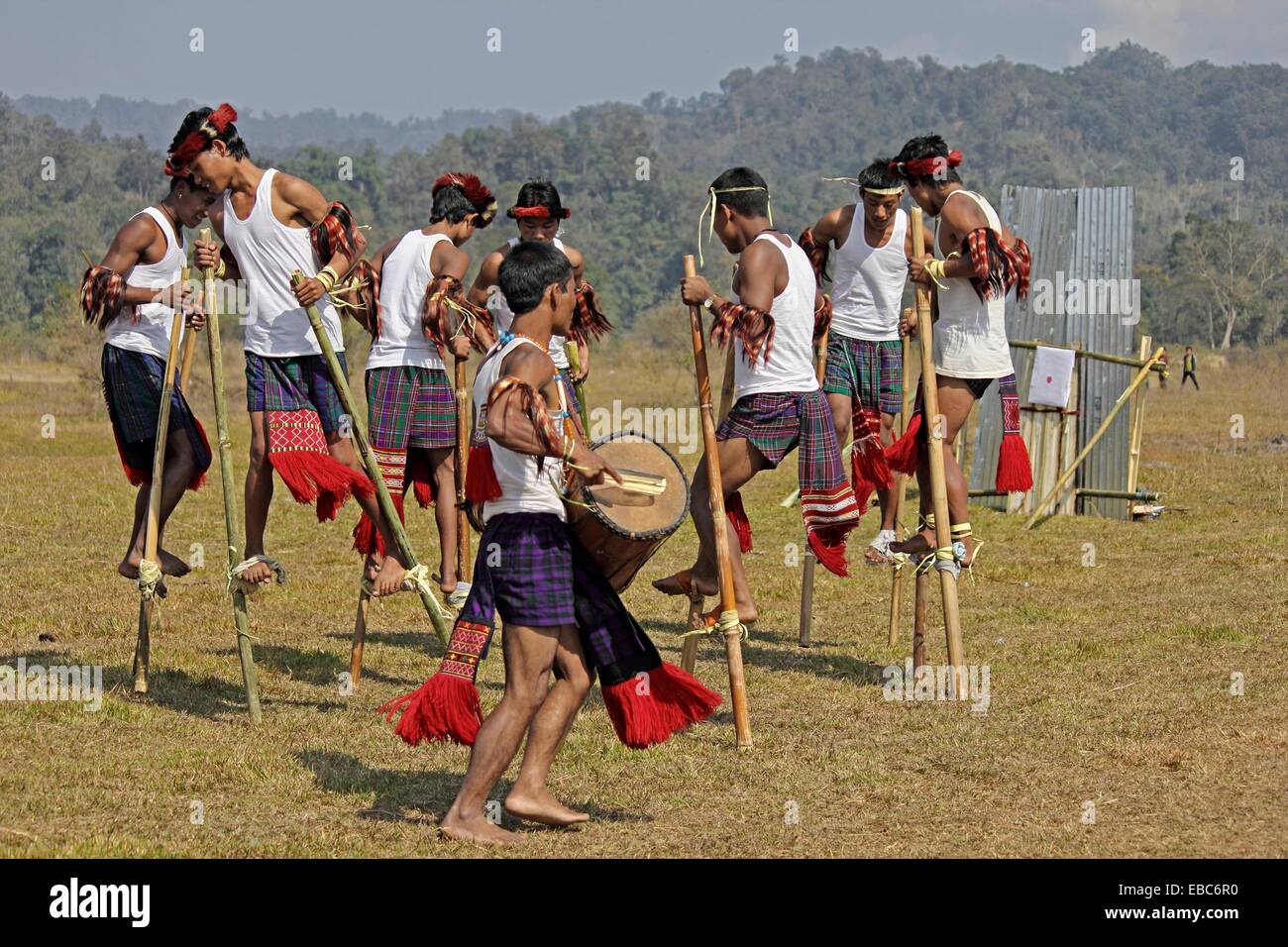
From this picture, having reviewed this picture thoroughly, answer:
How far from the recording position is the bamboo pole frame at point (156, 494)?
310 inches

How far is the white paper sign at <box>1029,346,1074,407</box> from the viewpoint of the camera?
15383mm

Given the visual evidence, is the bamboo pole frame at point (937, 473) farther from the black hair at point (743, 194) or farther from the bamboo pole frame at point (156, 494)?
the bamboo pole frame at point (156, 494)

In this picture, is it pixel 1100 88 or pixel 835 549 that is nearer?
pixel 835 549

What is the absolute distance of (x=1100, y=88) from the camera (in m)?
169

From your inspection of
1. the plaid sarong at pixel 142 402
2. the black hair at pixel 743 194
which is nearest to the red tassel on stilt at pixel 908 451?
the black hair at pixel 743 194

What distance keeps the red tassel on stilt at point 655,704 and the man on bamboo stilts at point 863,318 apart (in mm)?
3402

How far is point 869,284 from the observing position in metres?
9.65

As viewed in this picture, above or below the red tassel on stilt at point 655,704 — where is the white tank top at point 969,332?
above

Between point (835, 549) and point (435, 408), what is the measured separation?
2.26 m

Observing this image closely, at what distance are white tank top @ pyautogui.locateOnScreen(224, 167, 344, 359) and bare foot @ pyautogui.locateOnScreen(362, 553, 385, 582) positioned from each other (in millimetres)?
1135

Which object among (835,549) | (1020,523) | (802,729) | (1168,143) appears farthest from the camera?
(1168,143)

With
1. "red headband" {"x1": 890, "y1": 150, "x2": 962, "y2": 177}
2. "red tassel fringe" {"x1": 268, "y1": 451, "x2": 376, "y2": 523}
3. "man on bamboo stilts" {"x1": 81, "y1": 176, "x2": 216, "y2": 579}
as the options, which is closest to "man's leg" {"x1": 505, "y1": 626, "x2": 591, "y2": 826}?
"red tassel fringe" {"x1": 268, "y1": 451, "x2": 376, "y2": 523}

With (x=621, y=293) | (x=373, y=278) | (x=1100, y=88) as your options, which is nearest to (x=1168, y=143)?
(x=1100, y=88)

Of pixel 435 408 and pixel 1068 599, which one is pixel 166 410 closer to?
pixel 435 408
